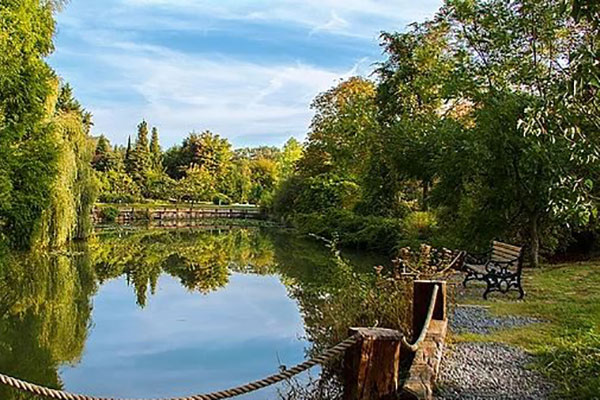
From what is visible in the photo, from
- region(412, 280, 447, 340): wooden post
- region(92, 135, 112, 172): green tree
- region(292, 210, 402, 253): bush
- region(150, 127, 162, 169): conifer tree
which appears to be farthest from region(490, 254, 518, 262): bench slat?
region(150, 127, 162, 169): conifer tree

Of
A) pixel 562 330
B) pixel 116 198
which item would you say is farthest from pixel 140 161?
pixel 562 330

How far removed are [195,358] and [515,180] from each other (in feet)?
24.2

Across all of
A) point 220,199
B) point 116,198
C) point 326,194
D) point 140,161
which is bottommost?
point 116,198

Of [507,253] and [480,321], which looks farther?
[507,253]

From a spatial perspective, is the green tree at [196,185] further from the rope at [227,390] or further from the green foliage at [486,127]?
the rope at [227,390]

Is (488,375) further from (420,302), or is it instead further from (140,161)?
(140,161)

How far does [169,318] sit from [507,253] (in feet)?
19.8

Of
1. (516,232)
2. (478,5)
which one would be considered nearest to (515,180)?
(516,232)

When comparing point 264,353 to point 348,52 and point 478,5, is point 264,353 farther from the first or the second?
point 348,52

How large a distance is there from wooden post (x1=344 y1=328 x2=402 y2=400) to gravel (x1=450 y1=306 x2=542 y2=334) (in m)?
3.07

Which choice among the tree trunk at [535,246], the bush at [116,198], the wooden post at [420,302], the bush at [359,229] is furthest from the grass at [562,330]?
the bush at [116,198]

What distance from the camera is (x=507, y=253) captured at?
9.87 metres

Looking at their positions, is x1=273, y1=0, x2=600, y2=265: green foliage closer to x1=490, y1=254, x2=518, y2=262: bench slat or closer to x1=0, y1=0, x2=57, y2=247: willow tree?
x1=490, y1=254, x2=518, y2=262: bench slat

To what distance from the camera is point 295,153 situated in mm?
46438
